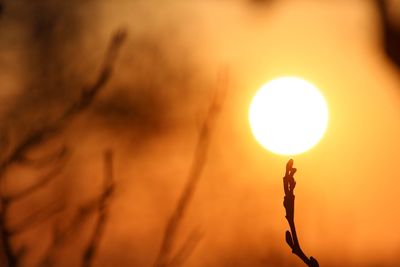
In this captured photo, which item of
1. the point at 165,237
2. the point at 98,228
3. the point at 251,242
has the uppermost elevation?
the point at 251,242

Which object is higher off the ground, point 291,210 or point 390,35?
point 390,35

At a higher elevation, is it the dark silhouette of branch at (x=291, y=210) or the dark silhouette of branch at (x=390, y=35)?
the dark silhouette of branch at (x=390, y=35)

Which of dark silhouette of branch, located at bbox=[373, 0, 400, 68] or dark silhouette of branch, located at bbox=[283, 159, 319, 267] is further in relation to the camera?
dark silhouette of branch, located at bbox=[373, 0, 400, 68]

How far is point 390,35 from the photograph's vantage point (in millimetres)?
1910

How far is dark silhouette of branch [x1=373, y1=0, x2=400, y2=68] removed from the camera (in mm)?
1887

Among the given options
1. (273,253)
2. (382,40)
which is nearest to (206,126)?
(382,40)

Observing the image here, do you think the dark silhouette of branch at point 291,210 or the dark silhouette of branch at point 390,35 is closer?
the dark silhouette of branch at point 291,210

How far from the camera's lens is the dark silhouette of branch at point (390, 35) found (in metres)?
1.89

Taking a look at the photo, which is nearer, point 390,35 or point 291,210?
point 291,210

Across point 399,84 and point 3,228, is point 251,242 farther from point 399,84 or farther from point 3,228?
point 399,84

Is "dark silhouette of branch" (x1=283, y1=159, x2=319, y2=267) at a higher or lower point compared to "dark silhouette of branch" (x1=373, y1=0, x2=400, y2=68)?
lower

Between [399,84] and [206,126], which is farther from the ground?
[206,126]

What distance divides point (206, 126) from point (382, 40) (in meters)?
2.06

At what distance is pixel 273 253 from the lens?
600 centimetres
